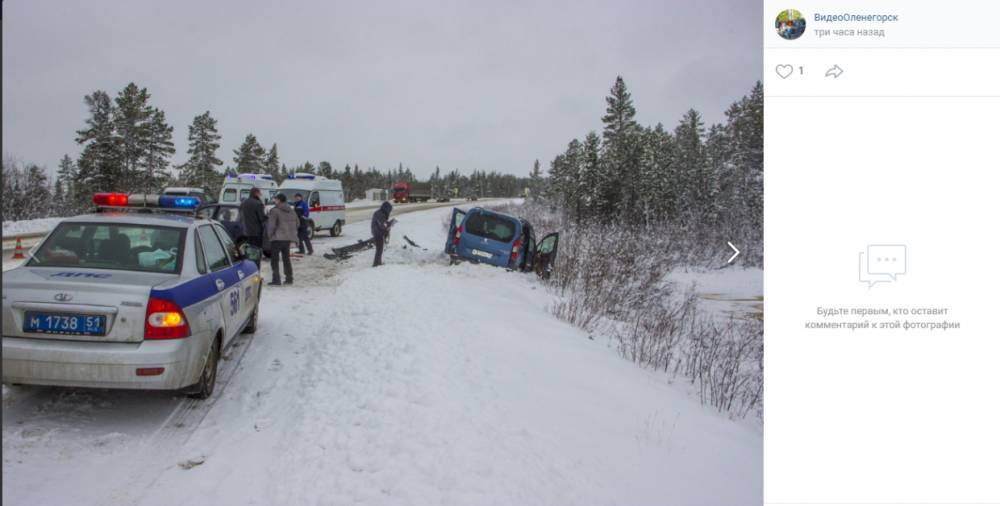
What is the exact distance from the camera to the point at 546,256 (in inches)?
567

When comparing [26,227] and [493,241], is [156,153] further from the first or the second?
[493,241]

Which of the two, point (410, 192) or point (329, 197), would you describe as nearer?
point (329, 197)

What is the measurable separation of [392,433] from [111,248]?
2.96m

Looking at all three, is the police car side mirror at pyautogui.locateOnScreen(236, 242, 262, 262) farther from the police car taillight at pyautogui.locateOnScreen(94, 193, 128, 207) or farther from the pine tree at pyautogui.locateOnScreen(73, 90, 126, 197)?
the pine tree at pyautogui.locateOnScreen(73, 90, 126, 197)

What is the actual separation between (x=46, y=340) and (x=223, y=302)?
1511mm

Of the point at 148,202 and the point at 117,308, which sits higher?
the point at 148,202

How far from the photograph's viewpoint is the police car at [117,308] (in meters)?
3.87

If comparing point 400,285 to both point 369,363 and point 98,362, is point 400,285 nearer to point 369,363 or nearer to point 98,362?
point 369,363

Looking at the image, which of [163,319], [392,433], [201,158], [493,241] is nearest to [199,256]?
[163,319]

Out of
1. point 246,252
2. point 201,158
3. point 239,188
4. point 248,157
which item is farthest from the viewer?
point 248,157

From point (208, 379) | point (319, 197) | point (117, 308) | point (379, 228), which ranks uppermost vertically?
point (319, 197)

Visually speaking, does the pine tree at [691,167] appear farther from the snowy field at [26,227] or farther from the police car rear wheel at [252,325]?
the snowy field at [26,227]

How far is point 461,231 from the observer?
45.3 feet
